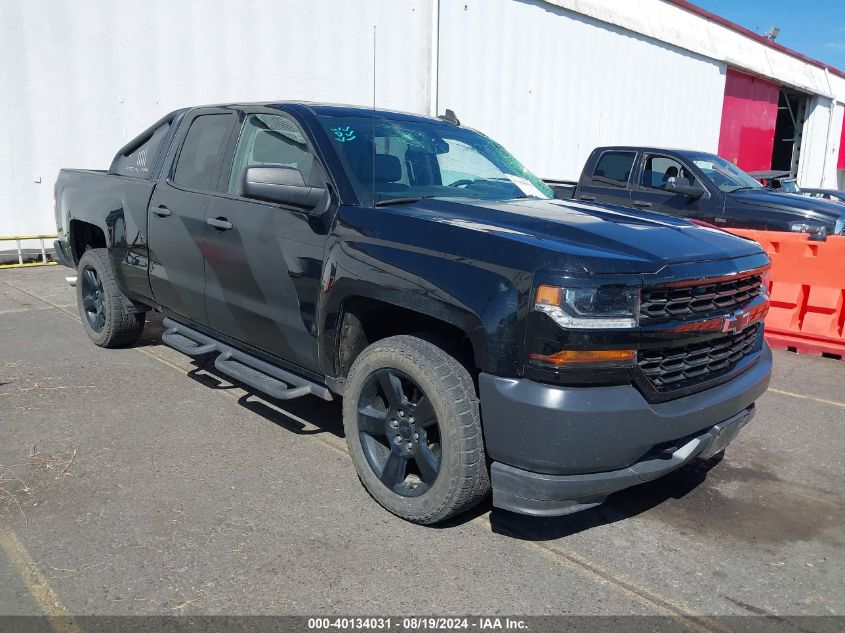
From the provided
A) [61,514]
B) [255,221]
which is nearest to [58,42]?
[255,221]

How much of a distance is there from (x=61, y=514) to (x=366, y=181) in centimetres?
206

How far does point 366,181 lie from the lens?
3.42 metres

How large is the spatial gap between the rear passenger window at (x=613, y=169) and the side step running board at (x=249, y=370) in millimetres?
6354

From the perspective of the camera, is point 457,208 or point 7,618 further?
point 457,208

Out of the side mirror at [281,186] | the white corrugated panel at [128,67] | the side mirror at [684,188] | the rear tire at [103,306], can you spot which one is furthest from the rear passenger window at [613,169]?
the side mirror at [281,186]

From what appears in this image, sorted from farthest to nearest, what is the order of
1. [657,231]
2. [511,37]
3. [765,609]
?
[511,37]
[657,231]
[765,609]

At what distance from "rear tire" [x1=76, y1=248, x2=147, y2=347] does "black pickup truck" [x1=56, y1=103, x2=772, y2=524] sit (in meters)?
0.98

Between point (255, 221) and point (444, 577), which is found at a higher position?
point (255, 221)

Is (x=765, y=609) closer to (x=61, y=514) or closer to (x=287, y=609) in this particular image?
(x=287, y=609)

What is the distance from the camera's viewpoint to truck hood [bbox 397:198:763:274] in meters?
2.58

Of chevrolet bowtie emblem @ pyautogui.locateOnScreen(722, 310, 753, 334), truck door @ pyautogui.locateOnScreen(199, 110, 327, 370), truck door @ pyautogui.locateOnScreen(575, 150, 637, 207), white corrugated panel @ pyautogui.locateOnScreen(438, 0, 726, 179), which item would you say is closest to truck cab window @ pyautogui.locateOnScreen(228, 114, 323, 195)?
truck door @ pyautogui.locateOnScreen(199, 110, 327, 370)

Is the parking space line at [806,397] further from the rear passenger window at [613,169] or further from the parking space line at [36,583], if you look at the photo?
the parking space line at [36,583]

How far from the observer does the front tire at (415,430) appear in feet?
8.98

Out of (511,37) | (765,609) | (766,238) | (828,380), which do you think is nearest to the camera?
(765,609)
